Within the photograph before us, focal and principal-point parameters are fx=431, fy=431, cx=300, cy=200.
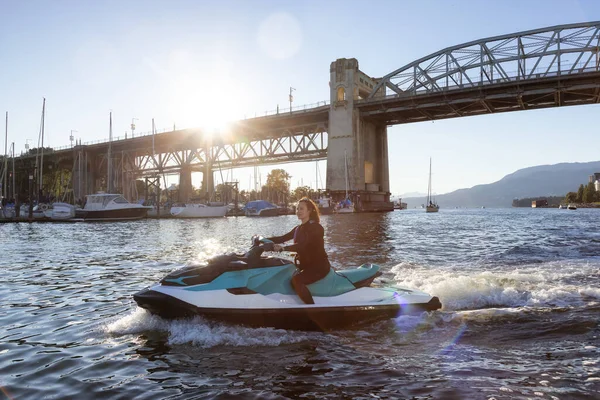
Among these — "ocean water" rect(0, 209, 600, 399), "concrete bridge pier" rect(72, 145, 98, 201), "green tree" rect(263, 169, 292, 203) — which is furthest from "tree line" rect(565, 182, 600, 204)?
"ocean water" rect(0, 209, 600, 399)

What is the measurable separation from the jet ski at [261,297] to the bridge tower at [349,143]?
55393mm

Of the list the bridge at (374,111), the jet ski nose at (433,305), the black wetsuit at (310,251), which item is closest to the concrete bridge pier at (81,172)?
the bridge at (374,111)

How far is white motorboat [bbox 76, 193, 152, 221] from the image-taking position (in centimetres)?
4606

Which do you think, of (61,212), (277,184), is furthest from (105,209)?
(277,184)

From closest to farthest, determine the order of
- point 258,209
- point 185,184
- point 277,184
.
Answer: point 258,209, point 185,184, point 277,184

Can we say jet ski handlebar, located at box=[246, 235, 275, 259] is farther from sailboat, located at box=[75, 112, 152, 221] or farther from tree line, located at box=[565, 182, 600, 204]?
tree line, located at box=[565, 182, 600, 204]

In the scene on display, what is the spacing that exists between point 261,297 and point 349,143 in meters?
57.5

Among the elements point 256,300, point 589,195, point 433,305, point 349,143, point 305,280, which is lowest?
point 433,305

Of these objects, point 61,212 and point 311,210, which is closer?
point 311,210

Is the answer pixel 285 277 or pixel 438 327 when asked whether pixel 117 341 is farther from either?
pixel 438 327

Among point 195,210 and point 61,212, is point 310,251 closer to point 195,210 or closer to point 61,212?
point 61,212

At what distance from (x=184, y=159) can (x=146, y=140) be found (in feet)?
26.3

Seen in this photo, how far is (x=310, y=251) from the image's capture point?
6.23m

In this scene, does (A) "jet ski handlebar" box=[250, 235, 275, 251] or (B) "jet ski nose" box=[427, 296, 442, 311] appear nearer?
(A) "jet ski handlebar" box=[250, 235, 275, 251]
